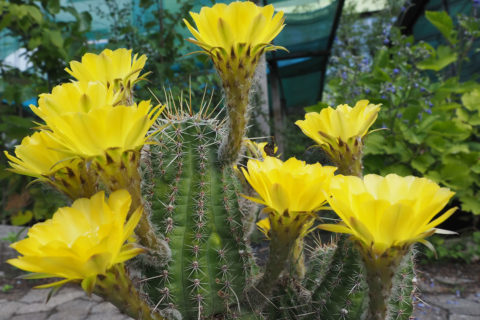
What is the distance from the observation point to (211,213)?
54 cm

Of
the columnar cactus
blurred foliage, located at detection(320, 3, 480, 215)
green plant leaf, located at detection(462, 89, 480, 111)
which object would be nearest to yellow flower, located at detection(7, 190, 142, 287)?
the columnar cactus

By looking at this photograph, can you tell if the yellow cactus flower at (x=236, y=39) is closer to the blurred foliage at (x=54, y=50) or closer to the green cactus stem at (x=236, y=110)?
the green cactus stem at (x=236, y=110)

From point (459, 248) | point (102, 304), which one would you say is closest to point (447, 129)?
point (459, 248)

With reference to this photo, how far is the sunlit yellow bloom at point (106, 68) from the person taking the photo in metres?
0.47

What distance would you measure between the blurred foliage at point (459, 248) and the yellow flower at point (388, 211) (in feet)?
6.91

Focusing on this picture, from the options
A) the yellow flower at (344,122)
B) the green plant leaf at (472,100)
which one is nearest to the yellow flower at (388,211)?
the yellow flower at (344,122)

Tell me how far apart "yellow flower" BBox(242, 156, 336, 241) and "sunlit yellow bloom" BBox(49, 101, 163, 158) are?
14 cm

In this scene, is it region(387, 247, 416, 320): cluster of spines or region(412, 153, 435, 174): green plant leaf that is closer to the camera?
region(387, 247, 416, 320): cluster of spines

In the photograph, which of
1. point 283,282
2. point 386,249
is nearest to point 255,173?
point 386,249

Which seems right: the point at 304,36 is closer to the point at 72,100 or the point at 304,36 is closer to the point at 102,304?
the point at 102,304

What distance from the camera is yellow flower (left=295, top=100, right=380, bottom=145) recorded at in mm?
486

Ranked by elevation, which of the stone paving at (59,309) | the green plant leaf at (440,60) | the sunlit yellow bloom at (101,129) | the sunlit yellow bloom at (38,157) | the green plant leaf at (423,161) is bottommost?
the stone paving at (59,309)

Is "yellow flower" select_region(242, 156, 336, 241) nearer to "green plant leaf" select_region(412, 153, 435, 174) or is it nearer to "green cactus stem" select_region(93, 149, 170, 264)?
"green cactus stem" select_region(93, 149, 170, 264)

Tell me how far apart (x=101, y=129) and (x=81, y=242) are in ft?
0.34
